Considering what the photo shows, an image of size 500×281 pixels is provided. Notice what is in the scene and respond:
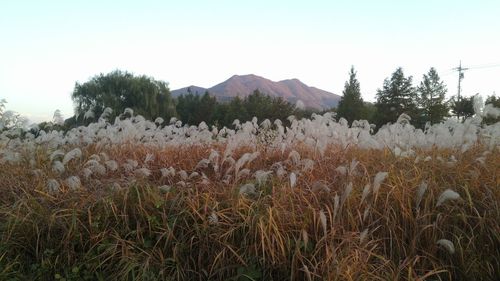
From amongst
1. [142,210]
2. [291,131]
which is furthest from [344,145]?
[142,210]

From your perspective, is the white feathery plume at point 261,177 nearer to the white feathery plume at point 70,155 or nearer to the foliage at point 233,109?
the white feathery plume at point 70,155

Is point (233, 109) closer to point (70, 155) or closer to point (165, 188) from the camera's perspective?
point (70, 155)

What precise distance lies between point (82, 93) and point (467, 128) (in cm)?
5075

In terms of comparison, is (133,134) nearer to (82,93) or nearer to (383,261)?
(383,261)

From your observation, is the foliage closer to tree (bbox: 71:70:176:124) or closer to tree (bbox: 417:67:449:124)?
tree (bbox: 71:70:176:124)

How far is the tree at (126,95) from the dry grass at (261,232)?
4623 cm

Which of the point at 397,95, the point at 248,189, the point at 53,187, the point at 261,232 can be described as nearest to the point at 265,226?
the point at 261,232

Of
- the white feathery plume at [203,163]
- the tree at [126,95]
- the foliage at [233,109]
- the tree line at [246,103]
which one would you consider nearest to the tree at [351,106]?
the tree line at [246,103]

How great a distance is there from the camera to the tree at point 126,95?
5056cm

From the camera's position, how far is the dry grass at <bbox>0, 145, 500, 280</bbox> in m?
3.51

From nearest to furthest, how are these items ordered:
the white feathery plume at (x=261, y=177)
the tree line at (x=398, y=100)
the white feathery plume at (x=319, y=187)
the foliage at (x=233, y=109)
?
1. the white feathery plume at (x=319, y=187)
2. the white feathery plume at (x=261, y=177)
3. the tree line at (x=398, y=100)
4. the foliage at (x=233, y=109)

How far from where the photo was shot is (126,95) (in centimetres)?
5209

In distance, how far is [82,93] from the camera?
51.2 m

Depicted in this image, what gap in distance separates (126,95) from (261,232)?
5094cm
